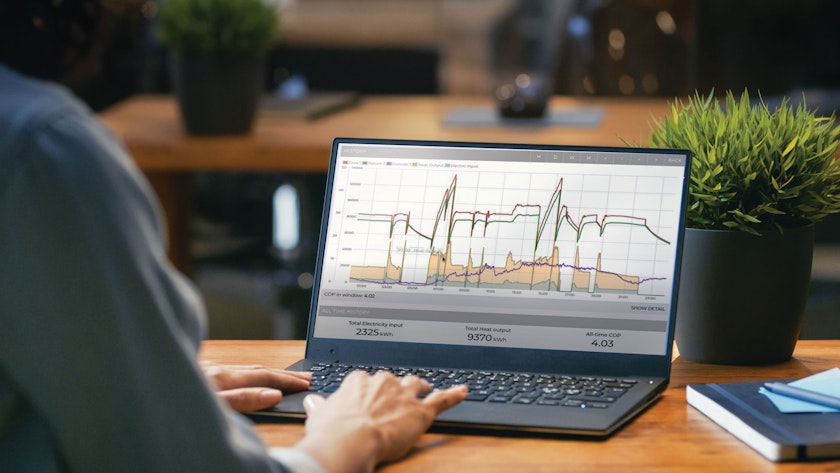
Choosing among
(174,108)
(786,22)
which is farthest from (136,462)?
(786,22)

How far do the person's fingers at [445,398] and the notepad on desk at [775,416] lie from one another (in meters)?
0.22

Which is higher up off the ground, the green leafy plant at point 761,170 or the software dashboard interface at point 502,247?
the green leafy plant at point 761,170

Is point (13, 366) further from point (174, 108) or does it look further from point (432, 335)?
point (174, 108)

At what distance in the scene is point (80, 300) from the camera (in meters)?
0.71

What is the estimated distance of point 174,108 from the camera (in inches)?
120

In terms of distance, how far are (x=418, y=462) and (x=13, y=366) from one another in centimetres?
35

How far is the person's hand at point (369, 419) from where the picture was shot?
887mm

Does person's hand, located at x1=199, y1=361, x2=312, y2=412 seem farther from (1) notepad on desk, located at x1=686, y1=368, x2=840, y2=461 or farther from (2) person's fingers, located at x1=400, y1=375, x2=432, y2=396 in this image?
(1) notepad on desk, located at x1=686, y1=368, x2=840, y2=461

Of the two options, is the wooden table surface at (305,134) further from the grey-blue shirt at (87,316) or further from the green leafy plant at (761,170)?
the grey-blue shirt at (87,316)

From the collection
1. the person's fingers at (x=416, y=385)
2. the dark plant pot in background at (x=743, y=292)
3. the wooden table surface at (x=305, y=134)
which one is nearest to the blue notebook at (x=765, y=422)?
the dark plant pot in background at (x=743, y=292)

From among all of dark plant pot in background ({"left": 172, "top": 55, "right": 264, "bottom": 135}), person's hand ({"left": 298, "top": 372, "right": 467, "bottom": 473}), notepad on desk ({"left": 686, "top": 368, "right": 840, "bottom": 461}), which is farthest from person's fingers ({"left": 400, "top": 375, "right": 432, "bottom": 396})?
dark plant pot in background ({"left": 172, "top": 55, "right": 264, "bottom": 135})

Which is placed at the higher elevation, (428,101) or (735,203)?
(428,101)

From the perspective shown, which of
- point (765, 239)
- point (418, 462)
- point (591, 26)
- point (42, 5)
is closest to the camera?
point (42, 5)

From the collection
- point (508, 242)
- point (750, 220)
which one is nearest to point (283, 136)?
point (508, 242)
